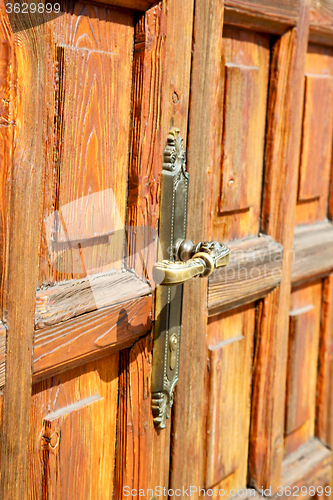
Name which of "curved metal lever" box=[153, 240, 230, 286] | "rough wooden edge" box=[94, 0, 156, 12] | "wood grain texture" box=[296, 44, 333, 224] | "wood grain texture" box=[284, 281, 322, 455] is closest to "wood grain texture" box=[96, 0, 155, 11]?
"rough wooden edge" box=[94, 0, 156, 12]

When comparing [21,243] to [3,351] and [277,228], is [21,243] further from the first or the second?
[277,228]

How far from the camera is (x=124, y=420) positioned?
98cm

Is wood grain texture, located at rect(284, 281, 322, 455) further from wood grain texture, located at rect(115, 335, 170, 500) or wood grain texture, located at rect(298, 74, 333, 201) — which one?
wood grain texture, located at rect(115, 335, 170, 500)

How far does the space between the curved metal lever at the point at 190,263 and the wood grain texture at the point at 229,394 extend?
0.27 m

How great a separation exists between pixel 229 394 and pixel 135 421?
36 centimetres

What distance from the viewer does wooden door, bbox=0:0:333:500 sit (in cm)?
73

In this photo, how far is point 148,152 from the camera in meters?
0.92

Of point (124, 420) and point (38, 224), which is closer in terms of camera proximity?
point (38, 224)

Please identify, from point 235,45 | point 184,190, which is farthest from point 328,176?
point 184,190

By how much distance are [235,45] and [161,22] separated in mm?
298

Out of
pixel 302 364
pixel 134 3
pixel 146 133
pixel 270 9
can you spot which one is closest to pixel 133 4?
pixel 134 3

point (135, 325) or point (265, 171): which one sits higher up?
point (265, 171)

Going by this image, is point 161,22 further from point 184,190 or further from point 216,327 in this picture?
point 216,327

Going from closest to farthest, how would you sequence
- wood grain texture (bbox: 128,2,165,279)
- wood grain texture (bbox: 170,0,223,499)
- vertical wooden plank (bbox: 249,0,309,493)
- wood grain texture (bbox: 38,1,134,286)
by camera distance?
wood grain texture (bbox: 38,1,134,286) < wood grain texture (bbox: 128,2,165,279) < wood grain texture (bbox: 170,0,223,499) < vertical wooden plank (bbox: 249,0,309,493)
